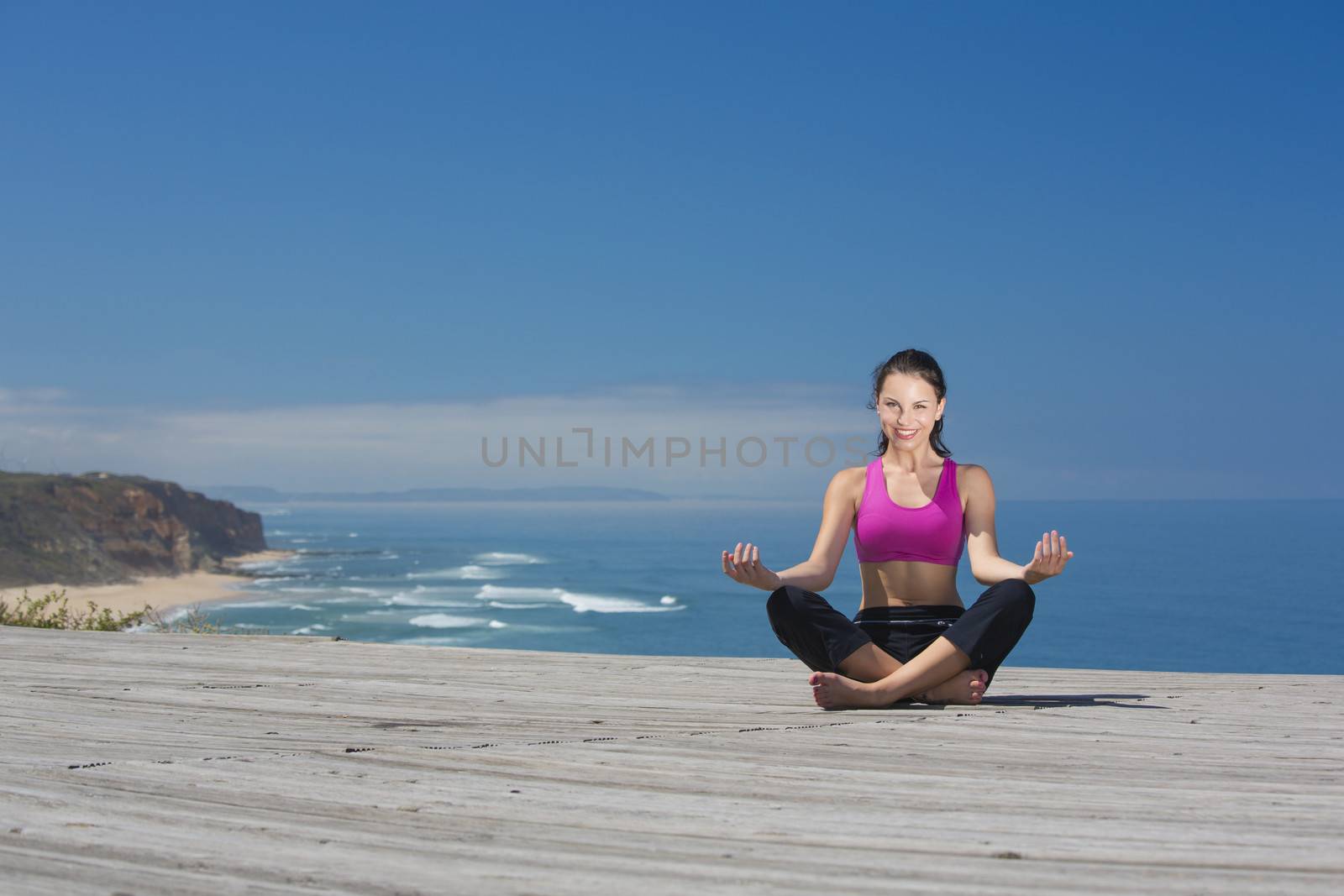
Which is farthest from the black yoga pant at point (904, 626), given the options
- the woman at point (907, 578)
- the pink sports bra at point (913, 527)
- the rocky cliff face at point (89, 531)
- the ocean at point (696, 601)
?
the rocky cliff face at point (89, 531)

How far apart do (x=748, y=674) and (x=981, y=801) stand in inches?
118

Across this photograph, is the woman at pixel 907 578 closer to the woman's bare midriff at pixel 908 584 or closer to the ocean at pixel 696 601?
the woman's bare midriff at pixel 908 584

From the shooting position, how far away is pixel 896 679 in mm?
3900

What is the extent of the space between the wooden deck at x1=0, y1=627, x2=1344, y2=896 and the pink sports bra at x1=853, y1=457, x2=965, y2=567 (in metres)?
0.54

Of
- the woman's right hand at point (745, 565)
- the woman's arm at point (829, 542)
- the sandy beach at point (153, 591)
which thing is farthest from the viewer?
the sandy beach at point (153, 591)

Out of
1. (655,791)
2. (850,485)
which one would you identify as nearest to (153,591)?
(850,485)

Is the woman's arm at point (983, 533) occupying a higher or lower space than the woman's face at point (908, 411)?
lower

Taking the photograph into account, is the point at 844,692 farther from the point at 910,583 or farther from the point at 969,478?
the point at 969,478

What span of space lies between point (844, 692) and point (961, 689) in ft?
1.41

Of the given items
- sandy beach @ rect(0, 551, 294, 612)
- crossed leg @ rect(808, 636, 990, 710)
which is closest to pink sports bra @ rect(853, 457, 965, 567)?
crossed leg @ rect(808, 636, 990, 710)

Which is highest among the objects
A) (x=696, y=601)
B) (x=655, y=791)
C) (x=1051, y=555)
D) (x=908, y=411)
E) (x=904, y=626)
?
(x=908, y=411)

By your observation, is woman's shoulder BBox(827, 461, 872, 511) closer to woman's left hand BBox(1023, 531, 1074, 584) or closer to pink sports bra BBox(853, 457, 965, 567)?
pink sports bra BBox(853, 457, 965, 567)

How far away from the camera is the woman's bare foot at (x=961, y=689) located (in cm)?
397

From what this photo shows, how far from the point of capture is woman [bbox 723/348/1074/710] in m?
3.89
